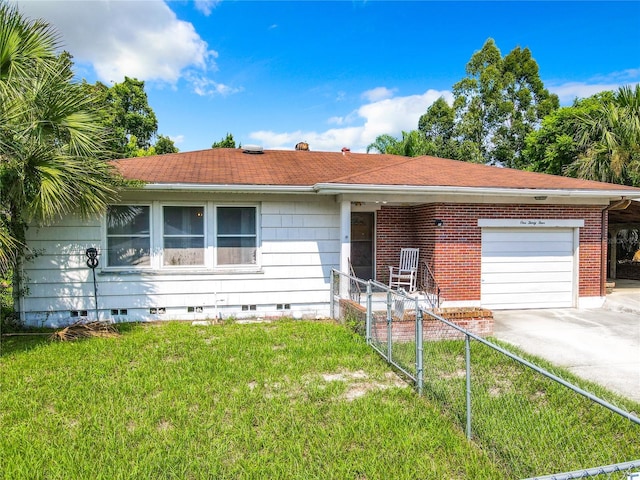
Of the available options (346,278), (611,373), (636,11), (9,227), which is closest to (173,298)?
(9,227)

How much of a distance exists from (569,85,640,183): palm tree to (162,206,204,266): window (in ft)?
46.7

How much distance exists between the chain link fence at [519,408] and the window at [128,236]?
5.11 m

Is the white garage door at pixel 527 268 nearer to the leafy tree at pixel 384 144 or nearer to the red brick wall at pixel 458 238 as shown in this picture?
the red brick wall at pixel 458 238

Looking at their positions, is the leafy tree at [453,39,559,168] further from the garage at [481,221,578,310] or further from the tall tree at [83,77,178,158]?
the tall tree at [83,77,178,158]

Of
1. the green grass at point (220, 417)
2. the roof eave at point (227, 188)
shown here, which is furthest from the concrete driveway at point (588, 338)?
the roof eave at point (227, 188)

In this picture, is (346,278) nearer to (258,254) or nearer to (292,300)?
(292,300)

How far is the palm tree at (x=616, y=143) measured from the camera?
14.0 meters

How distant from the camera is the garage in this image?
30.2 ft

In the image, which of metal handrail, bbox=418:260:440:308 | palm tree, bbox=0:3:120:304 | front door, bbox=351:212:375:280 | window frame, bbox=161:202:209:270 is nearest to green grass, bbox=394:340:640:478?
metal handrail, bbox=418:260:440:308

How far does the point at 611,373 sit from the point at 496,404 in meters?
2.39

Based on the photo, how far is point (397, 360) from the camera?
18.4 ft

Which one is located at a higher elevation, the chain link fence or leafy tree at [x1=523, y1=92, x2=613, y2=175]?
leafy tree at [x1=523, y1=92, x2=613, y2=175]

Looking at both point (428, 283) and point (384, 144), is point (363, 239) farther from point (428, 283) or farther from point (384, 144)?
point (384, 144)

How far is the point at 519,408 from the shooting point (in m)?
4.19
